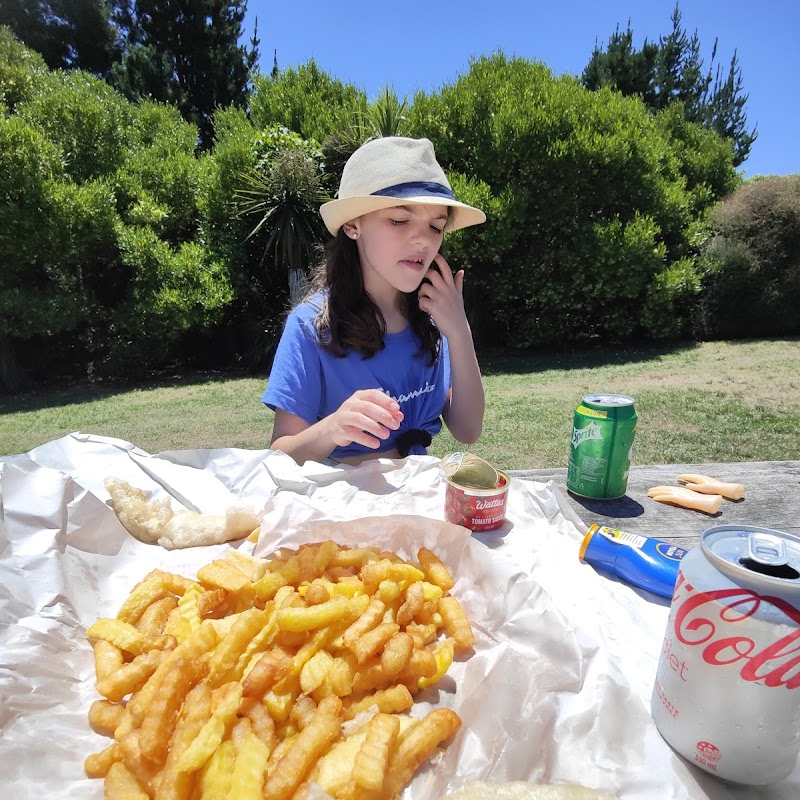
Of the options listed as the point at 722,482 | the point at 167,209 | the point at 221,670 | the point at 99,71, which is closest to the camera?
the point at 221,670

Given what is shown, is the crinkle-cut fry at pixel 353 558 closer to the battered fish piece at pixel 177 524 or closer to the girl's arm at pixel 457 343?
the battered fish piece at pixel 177 524

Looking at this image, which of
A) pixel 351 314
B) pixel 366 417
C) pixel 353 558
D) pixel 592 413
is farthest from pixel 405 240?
pixel 353 558

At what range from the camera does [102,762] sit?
0.99 m

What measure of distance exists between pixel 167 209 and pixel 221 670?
11.5 meters

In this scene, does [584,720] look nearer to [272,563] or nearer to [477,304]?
[272,563]

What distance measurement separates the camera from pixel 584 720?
1027mm

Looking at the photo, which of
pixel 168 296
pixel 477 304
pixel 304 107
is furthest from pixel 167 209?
pixel 477 304

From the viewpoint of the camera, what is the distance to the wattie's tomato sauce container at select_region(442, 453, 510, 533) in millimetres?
1571

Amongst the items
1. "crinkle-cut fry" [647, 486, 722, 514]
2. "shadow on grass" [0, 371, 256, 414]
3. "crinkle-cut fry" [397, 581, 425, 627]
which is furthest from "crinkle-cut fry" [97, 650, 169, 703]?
"shadow on grass" [0, 371, 256, 414]

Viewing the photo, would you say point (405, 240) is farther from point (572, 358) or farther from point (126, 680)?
point (572, 358)

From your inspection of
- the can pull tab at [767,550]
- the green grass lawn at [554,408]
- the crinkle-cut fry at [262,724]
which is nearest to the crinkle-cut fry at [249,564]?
the crinkle-cut fry at [262,724]

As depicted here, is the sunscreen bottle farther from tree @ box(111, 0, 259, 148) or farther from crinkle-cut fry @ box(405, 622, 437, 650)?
tree @ box(111, 0, 259, 148)

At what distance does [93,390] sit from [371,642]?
36.3 ft

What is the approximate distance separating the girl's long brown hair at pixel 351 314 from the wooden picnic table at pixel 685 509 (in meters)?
0.78
